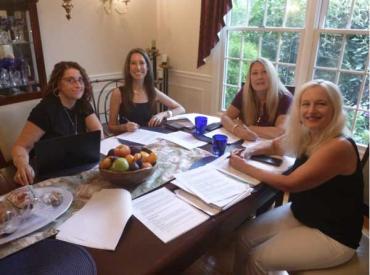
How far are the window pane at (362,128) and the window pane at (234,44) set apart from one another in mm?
1380

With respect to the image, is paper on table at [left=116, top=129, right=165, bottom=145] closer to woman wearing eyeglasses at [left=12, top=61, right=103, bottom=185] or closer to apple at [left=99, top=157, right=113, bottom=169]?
woman wearing eyeglasses at [left=12, top=61, right=103, bottom=185]

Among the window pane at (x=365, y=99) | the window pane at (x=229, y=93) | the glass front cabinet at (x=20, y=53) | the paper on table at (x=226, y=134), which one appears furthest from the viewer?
the window pane at (x=229, y=93)

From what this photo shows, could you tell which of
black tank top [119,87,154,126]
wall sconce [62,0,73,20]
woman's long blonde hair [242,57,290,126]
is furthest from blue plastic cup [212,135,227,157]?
wall sconce [62,0,73,20]

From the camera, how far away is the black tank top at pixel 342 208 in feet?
3.86

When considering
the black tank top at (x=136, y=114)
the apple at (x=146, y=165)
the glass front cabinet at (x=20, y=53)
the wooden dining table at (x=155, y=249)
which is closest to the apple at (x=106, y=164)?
the apple at (x=146, y=165)

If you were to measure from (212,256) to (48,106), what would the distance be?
136 centimetres

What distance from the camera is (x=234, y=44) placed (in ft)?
10.4

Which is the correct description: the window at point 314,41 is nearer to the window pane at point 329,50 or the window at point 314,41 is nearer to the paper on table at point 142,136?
the window pane at point 329,50

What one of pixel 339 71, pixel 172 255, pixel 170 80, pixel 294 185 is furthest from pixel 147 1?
pixel 172 255

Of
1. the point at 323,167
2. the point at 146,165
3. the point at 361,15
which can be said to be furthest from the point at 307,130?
the point at 361,15

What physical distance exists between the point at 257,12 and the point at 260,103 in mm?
1363

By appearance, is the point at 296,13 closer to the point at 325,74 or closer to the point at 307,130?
the point at 325,74

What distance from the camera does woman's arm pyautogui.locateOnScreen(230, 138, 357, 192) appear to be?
1130 millimetres

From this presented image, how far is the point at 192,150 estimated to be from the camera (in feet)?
5.02
